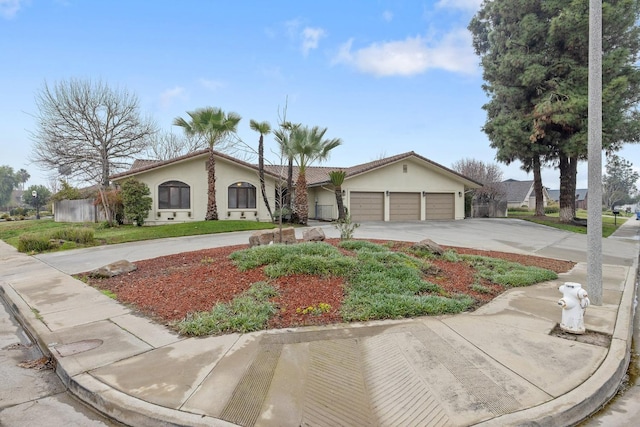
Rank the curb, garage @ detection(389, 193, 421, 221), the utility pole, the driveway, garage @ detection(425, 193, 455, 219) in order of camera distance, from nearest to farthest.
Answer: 1. the curb
2. the utility pole
3. the driveway
4. garage @ detection(389, 193, 421, 221)
5. garage @ detection(425, 193, 455, 219)

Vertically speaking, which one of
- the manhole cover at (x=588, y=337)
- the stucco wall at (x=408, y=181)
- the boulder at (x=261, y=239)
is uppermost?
the stucco wall at (x=408, y=181)

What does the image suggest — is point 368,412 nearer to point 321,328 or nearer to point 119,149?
point 321,328

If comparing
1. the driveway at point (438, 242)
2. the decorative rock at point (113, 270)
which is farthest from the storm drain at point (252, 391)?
the driveway at point (438, 242)

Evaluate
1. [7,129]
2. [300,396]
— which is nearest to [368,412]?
[300,396]

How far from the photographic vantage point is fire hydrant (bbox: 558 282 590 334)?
4.25m

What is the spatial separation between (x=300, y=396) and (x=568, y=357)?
9.23ft

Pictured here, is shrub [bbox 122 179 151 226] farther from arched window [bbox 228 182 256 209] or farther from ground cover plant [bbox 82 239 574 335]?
ground cover plant [bbox 82 239 574 335]

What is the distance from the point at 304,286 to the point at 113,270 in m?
4.69

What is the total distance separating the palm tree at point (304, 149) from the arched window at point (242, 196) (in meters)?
3.75

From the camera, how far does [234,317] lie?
4.57 metres

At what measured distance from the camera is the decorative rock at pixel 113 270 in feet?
25.1

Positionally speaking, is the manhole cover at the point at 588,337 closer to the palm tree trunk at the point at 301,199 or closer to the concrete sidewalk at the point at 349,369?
the concrete sidewalk at the point at 349,369

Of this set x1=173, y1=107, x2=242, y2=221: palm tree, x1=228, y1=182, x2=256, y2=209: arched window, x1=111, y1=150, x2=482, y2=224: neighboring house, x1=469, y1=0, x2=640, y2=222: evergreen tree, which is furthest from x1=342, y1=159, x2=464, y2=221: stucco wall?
x1=173, y1=107, x2=242, y2=221: palm tree

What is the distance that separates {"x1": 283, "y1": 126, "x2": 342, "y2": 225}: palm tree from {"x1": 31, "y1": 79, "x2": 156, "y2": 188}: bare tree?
1585 centimetres
